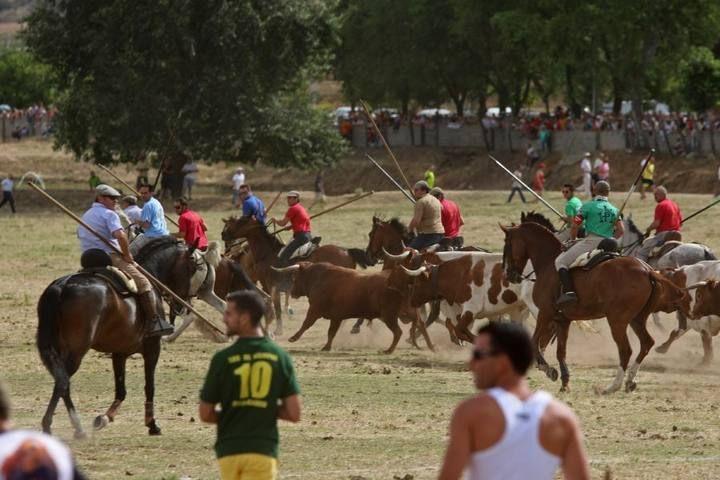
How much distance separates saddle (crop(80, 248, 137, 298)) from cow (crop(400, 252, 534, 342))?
8470 millimetres

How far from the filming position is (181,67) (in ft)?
199

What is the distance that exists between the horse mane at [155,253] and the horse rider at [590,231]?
4.60 m

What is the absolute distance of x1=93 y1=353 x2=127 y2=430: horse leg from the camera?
16.0 m

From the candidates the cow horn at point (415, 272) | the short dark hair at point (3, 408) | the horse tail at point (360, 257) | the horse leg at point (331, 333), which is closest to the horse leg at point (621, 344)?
the cow horn at point (415, 272)

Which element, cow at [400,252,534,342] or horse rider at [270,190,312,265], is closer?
cow at [400,252,534,342]

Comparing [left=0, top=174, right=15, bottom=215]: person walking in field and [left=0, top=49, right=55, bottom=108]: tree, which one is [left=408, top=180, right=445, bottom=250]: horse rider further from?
[left=0, top=49, right=55, bottom=108]: tree

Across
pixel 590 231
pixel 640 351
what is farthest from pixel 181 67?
pixel 640 351

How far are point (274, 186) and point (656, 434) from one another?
200ft

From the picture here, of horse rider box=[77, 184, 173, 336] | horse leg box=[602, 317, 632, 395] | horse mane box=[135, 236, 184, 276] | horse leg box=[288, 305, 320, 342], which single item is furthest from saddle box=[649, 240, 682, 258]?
horse rider box=[77, 184, 173, 336]

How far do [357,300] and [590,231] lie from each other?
15.5ft

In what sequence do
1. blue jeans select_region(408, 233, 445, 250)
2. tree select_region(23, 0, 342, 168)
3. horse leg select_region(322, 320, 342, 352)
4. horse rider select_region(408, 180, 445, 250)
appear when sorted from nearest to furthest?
1. horse leg select_region(322, 320, 342, 352)
2. horse rider select_region(408, 180, 445, 250)
3. blue jeans select_region(408, 233, 445, 250)
4. tree select_region(23, 0, 342, 168)

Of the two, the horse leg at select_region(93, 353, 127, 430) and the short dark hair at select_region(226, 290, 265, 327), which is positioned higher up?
the short dark hair at select_region(226, 290, 265, 327)

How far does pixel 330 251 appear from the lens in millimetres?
28469

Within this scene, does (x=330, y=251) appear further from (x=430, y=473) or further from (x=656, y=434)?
(x=430, y=473)
